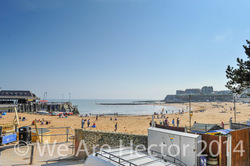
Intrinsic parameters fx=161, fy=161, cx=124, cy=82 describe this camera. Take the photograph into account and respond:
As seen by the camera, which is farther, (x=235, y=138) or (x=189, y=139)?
(x=235, y=138)

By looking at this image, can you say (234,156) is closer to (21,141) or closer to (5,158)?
(5,158)

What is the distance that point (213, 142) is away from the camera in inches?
240

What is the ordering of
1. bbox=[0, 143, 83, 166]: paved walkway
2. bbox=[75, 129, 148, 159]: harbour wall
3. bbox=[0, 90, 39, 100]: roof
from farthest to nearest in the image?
bbox=[0, 90, 39, 100]: roof → bbox=[75, 129, 148, 159]: harbour wall → bbox=[0, 143, 83, 166]: paved walkway

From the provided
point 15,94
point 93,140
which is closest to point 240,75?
point 93,140

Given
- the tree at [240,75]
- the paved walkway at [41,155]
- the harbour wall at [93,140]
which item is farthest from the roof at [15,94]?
the tree at [240,75]

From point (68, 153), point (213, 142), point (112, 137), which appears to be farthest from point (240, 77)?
point (68, 153)

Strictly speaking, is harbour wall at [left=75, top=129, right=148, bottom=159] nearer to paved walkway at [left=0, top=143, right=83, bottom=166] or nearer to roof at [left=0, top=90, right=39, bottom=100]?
paved walkway at [left=0, top=143, right=83, bottom=166]

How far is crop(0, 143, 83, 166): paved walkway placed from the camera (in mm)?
7957

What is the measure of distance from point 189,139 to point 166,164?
1.85m

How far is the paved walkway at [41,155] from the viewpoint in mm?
7957

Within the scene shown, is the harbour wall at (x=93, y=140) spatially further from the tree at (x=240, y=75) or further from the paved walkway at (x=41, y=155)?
the tree at (x=240, y=75)

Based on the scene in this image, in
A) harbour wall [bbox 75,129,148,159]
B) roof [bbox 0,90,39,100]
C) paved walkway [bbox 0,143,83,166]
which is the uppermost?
roof [bbox 0,90,39,100]

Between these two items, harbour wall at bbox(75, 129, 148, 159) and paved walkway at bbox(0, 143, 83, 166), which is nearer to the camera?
paved walkway at bbox(0, 143, 83, 166)

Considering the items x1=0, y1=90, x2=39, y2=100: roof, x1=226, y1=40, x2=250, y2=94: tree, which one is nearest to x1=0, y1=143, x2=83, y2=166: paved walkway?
x1=226, y1=40, x2=250, y2=94: tree
